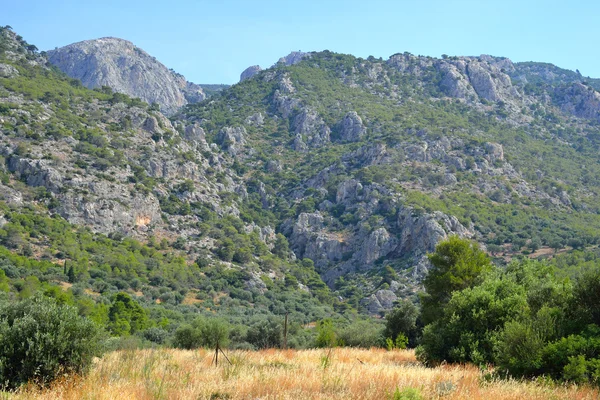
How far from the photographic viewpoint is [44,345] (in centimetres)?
870

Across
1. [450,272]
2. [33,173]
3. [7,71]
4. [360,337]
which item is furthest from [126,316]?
[7,71]

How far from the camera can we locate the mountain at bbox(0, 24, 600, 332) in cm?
6556

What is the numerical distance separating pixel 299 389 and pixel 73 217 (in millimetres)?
69471

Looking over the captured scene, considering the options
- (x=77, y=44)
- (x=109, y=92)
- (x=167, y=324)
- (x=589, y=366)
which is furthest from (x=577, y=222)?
(x=77, y=44)

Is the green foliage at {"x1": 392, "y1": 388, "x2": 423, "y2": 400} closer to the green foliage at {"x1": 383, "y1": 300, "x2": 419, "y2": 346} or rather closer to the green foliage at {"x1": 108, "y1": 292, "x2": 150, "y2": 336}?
the green foliage at {"x1": 383, "y1": 300, "x2": 419, "y2": 346}

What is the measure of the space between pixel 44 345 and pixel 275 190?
100 m

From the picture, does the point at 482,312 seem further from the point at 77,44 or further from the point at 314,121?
the point at 77,44

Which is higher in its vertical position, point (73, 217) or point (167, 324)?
point (73, 217)

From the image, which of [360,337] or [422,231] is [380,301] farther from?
[360,337]

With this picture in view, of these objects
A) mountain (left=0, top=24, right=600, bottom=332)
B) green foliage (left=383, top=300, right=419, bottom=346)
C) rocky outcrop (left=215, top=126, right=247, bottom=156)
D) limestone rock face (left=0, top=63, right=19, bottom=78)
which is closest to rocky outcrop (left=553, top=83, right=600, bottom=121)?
mountain (left=0, top=24, right=600, bottom=332)

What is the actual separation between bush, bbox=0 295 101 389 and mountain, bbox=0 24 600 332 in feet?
129

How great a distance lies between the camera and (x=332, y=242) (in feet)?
297

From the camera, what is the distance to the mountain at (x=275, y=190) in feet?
215

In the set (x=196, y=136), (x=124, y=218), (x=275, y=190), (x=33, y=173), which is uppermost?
(x=196, y=136)
